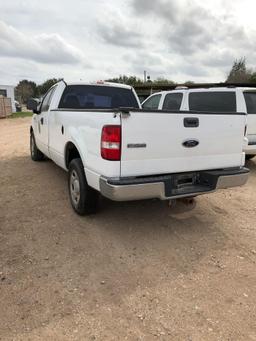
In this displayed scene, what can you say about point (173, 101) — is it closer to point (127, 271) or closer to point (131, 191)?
point (131, 191)

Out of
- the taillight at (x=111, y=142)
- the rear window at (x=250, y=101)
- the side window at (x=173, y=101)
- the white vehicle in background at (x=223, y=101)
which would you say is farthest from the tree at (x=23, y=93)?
the taillight at (x=111, y=142)

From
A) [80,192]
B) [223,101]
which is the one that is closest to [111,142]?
[80,192]

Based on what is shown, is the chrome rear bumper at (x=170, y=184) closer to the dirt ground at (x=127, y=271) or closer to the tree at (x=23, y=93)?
the dirt ground at (x=127, y=271)

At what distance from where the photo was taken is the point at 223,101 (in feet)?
25.5

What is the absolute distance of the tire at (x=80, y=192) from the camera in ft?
14.4

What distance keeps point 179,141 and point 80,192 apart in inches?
60.3

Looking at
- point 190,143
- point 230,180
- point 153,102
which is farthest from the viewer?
point 153,102

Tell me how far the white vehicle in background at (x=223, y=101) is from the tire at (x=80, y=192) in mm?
4115

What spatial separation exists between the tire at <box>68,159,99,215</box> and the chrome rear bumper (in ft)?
2.35

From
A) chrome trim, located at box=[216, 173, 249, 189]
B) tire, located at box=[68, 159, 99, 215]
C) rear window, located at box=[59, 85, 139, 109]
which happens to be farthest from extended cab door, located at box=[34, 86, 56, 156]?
chrome trim, located at box=[216, 173, 249, 189]

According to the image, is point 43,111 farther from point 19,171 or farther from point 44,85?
point 44,85

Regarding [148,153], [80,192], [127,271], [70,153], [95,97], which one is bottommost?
[127,271]

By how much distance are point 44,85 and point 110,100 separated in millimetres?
69974

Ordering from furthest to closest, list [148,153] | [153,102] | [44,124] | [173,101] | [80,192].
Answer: [153,102], [173,101], [44,124], [80,192], [148,153]
